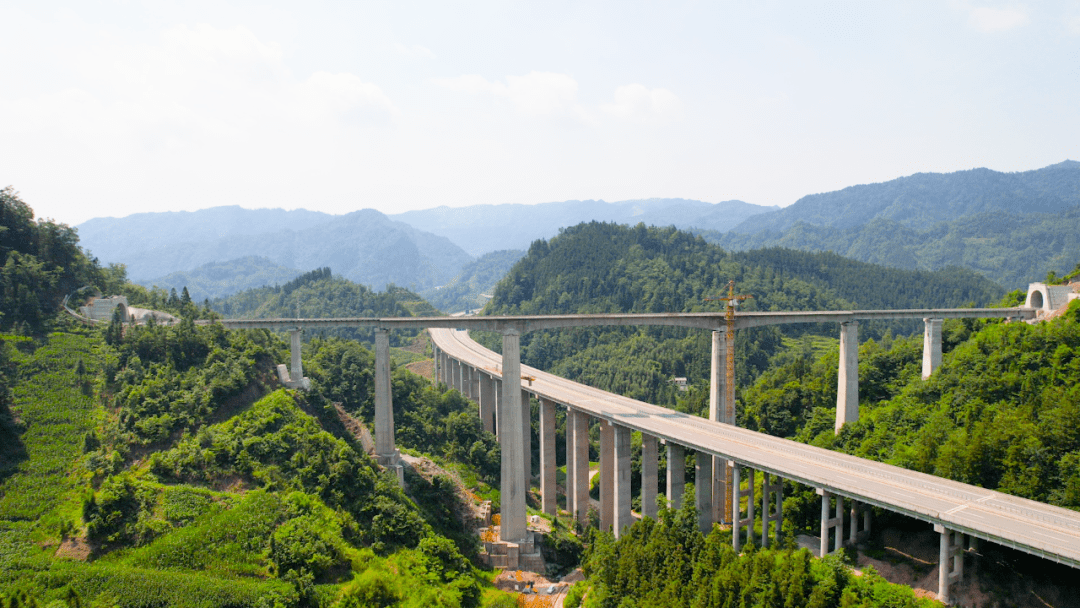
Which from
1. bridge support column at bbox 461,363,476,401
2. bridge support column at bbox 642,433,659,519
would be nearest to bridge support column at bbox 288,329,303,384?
bridge support column at bbox 461,363,476,401

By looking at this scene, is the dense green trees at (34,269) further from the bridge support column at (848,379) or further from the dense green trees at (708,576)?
the bridge support column at (848,379)

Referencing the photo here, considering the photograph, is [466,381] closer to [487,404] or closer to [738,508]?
[487,404]

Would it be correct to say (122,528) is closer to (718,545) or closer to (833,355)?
(718,545)

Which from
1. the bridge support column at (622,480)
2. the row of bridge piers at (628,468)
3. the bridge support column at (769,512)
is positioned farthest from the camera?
the bridge support column at (622,480)

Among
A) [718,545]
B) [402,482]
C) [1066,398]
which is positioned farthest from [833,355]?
[402,482]

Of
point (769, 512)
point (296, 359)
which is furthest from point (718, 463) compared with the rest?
point (296, 359)

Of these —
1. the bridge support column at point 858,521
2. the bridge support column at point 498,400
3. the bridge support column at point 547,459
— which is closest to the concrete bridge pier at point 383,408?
the bridge support column at point 547,459
